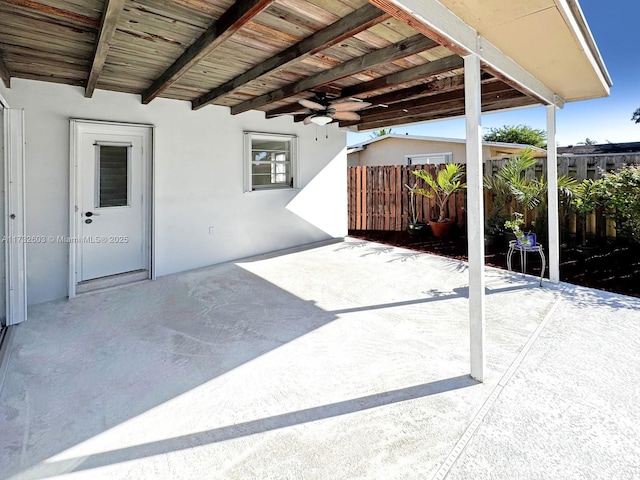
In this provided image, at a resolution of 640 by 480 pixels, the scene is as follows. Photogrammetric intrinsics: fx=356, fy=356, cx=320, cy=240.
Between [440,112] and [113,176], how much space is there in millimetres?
5230

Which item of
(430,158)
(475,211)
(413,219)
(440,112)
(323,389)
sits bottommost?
(323,389)

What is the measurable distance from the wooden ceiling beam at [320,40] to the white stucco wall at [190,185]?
1484 mm

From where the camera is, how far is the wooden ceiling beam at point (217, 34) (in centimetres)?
243

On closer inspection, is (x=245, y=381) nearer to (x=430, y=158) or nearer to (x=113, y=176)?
(x=113, y=176)

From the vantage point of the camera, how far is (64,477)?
1692mm

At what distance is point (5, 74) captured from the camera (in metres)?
3.69

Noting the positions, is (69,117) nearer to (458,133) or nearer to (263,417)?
(263,417)

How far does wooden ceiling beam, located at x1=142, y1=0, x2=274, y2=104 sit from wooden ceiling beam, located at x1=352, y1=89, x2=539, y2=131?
360 cm

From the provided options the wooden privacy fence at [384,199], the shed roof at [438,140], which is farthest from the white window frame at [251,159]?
the shed roof at [438,140]

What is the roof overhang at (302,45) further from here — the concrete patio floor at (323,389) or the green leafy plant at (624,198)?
the concrete patio floor at (323,389)

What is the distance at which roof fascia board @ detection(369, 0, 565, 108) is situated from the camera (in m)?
1.91

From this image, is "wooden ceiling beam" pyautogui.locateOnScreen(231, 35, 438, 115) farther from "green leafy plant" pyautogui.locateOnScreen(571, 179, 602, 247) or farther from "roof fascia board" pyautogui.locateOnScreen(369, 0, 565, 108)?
"green leafy plant" pyautogui.locateOnScreen(571, 179, 602, 247)

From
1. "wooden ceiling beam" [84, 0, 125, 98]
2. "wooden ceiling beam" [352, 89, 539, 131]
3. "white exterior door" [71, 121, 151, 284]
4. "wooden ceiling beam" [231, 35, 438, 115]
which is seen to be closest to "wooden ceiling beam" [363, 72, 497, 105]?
"wooden ceiling beam" [352, 89, 539, 131]

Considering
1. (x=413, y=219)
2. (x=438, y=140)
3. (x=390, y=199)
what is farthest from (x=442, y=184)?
(x=438, y=140)
